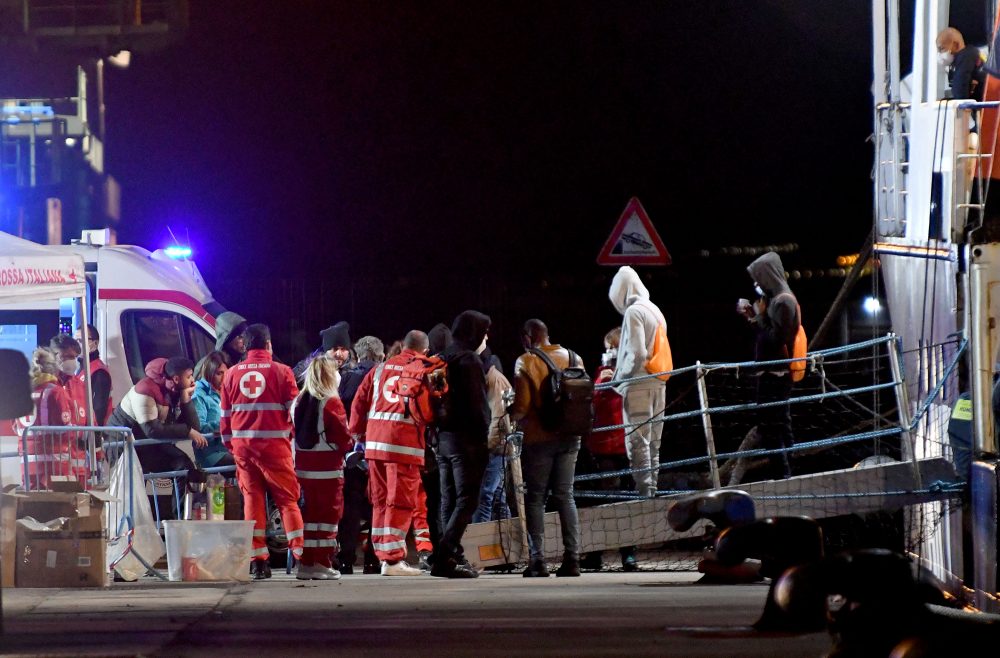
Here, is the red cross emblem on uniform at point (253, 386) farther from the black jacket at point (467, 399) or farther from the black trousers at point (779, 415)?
the black trousers at point (779, 415)

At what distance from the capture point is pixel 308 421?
10.7 metres

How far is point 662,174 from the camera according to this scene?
3056 cm

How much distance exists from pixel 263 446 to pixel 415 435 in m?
1.05

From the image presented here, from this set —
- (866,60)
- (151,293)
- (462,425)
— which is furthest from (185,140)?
(462,425)

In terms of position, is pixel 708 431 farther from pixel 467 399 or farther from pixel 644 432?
pixel 467 399

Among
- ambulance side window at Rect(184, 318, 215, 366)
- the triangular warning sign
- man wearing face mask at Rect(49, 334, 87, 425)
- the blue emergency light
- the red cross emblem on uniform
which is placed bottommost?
the red cross emblem on uniform

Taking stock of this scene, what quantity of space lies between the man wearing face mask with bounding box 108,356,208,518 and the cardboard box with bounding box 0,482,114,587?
2.39m

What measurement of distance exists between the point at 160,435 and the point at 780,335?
4.92 meters

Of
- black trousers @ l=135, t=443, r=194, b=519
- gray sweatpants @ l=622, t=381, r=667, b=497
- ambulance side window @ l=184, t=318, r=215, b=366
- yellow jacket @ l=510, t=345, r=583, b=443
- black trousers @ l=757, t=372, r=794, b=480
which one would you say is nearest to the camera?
yellow jacket @ l=510, t=345, r=583, b=443

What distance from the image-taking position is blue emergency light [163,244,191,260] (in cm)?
1803

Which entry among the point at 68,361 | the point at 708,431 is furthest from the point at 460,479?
the point at 68,361

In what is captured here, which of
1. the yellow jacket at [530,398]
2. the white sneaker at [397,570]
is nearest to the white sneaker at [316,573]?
the white sneaker at [397,570]

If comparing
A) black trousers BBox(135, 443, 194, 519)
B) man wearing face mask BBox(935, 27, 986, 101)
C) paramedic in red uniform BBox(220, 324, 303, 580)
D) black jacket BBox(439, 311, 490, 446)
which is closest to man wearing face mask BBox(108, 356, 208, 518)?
black trousers BBox(135, 443, 194, 519)

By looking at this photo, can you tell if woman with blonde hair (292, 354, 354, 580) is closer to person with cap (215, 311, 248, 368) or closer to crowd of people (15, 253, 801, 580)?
crowd of people (15, 253, 801, 580)
